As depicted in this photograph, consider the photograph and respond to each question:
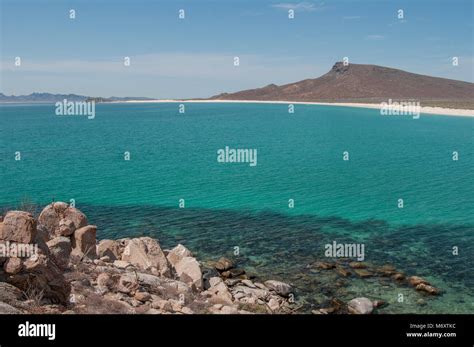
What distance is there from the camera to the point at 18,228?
14.1 metres

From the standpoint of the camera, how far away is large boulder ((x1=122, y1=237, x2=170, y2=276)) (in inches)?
825

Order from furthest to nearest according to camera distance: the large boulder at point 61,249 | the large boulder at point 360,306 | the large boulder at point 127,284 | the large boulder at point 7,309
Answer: the large boulder at point 360,306, the large boulder at point 61,249, the large boulder at point 127,284, the large boulder at point 7,309

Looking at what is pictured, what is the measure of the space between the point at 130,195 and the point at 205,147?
131ft

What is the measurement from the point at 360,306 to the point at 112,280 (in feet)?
36.3

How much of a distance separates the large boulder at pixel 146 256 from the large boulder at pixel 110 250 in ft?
2.01

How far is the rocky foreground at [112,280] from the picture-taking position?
13.6 meters

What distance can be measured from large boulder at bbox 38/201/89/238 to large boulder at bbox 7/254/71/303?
674 centimetres

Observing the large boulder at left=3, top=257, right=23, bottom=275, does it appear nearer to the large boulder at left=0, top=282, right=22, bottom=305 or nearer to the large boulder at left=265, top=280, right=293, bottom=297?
the large boulder at left=0, top=282, right=22, bottom=305

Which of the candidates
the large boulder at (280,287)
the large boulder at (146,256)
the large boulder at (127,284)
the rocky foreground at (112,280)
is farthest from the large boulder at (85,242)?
the large boulder at (280,287)

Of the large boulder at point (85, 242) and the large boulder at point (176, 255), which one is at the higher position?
the large boulder at point (85, 242)

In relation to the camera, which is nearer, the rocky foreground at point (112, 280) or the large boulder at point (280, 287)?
the rocky foreground at point (112, 280)

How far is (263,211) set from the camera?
35.4m

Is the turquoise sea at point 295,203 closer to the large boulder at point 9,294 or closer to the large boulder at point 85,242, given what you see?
the large boulder at point 85,242
